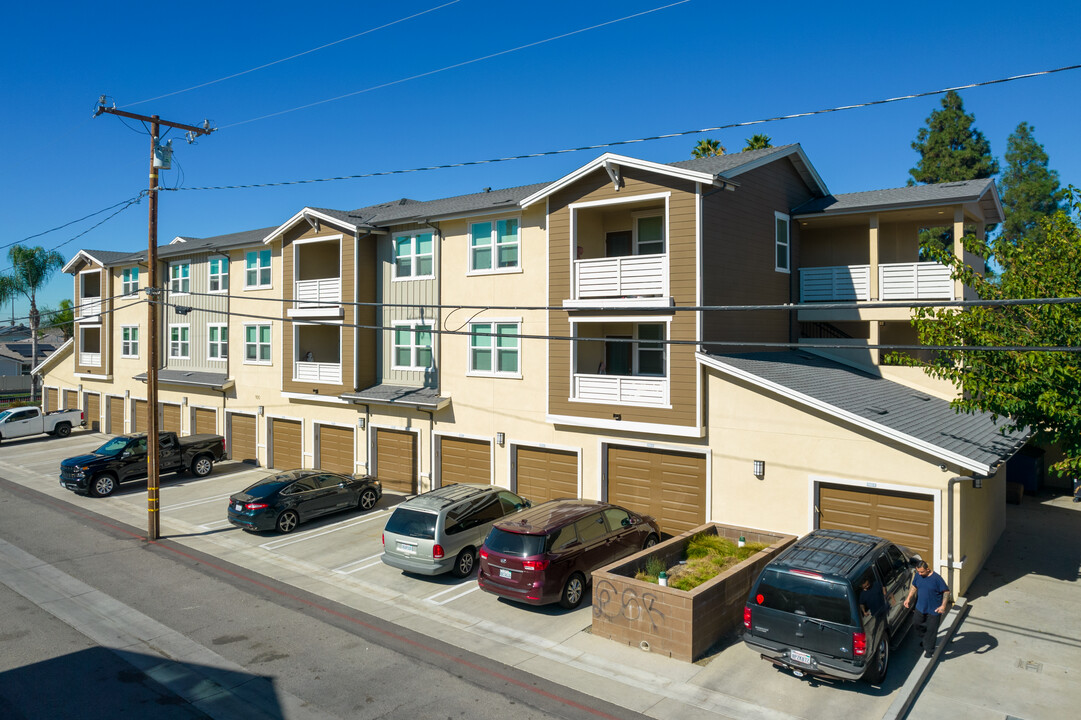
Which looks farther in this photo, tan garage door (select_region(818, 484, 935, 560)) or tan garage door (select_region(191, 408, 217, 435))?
tan garage door (select_region(191, 408, 217, 435))

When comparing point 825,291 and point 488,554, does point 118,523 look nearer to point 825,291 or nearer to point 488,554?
point 488,554

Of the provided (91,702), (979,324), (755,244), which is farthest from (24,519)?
(979,324)

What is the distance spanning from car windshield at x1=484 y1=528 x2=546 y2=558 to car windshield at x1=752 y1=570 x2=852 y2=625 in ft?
13.5

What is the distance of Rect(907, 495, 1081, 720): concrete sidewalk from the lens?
976 cm

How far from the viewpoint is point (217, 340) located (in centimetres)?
3091

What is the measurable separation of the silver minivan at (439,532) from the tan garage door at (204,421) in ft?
61.5

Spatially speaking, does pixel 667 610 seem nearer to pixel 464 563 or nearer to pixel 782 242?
pixel 464 563

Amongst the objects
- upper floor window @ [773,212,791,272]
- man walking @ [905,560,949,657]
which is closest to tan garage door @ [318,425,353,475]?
upper floor window @ [773,212,791,272]

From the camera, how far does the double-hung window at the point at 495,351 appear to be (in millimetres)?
20594

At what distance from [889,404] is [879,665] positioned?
25.7 ft

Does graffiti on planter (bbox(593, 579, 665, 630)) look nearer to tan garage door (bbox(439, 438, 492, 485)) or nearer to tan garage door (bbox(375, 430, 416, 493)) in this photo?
tan garage door (bbox(439, 438, 492, 485))

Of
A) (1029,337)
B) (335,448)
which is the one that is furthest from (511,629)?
(335,448)

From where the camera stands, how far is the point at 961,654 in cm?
1134

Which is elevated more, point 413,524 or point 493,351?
point 493,351
